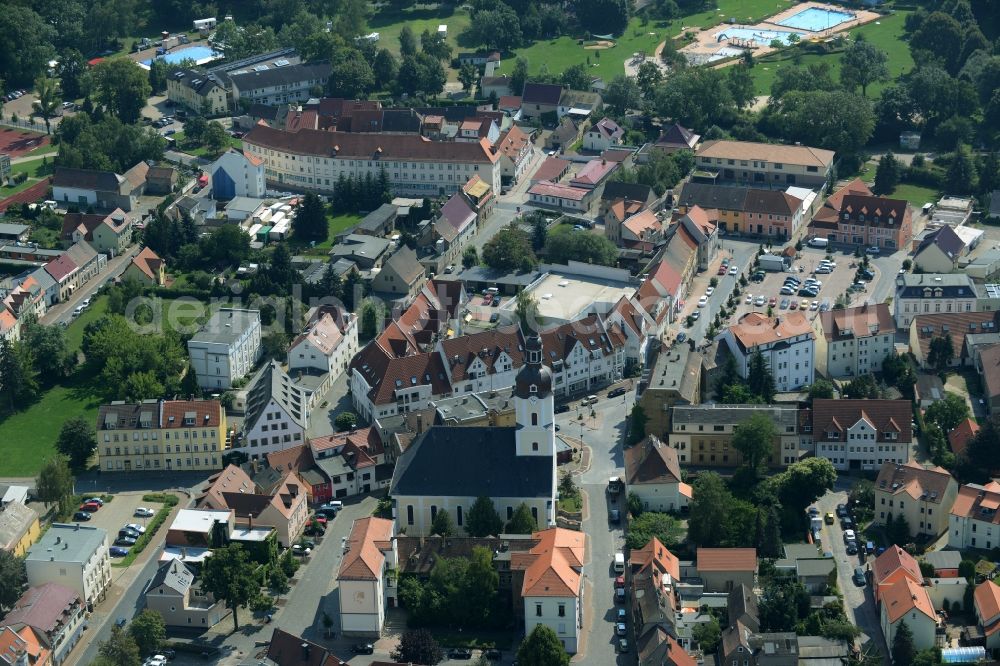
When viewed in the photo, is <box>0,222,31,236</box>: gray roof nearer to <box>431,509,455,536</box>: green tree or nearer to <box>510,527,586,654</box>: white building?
<box>431,509,455,536</box>: green tree

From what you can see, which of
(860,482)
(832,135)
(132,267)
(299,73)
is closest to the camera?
(860,482)

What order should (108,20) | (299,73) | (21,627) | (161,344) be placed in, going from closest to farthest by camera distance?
(21,627)
(161,344)
(299,73)
(108,20)

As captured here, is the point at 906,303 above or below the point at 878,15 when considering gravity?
above

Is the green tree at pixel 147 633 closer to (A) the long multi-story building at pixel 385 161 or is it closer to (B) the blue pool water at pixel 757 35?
(A) the long multi-story building at pixel 385 161

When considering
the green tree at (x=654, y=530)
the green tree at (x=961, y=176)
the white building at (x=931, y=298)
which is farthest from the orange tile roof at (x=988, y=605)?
the green tree at (x=961, y=176)

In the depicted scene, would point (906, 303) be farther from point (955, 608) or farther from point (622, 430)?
point (955, 608)

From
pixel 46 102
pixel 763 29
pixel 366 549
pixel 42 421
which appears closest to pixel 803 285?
pixel 366 549

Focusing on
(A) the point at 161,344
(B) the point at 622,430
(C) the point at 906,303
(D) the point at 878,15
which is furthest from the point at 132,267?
(D) the point at 878,15
